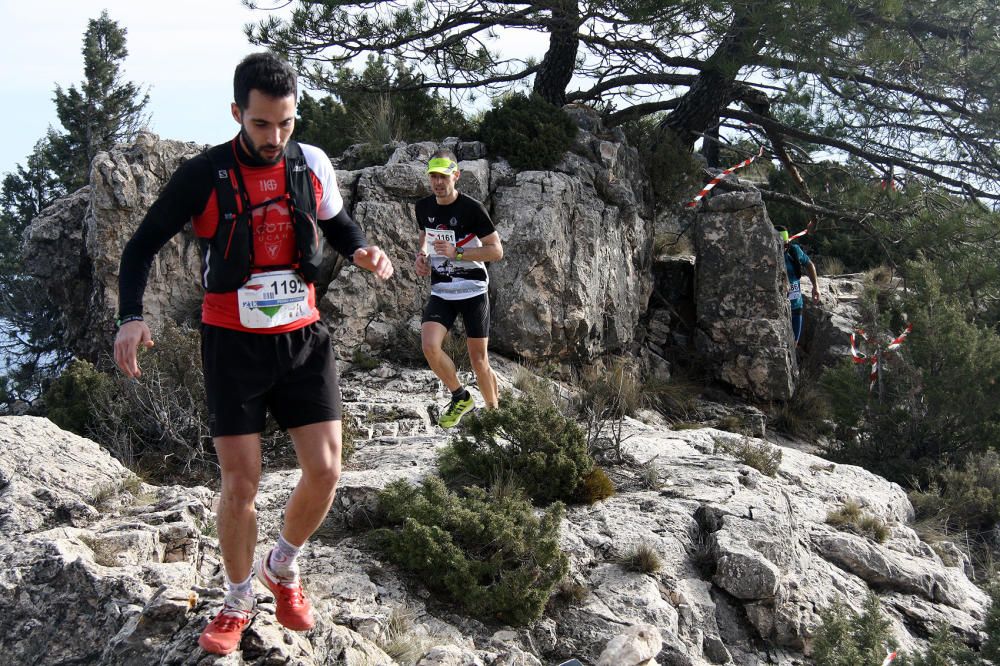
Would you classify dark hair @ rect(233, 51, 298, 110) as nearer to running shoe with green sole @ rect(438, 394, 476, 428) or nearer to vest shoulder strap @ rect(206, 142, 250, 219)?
vest shoulder strap @ rect(206, 142, 250, 219)

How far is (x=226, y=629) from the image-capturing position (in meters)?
3.25

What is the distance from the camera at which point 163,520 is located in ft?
15.6

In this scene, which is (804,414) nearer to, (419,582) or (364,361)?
(364,361)

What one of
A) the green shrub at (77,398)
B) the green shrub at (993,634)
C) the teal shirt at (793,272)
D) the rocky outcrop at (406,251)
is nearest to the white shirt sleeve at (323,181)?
the green shrub at (993,634)

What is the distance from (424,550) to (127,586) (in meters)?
1.72

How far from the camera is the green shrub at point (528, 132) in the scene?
1055 centimetres

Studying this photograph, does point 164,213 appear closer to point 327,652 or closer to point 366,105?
point 327,652

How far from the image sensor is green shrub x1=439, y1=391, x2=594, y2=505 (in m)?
6.14

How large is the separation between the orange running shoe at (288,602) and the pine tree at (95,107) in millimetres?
20497

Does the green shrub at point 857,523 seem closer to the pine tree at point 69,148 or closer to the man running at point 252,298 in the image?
the man running at point 252,298

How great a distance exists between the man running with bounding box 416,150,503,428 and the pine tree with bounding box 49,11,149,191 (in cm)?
1776

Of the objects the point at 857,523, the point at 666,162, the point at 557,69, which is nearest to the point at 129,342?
the point at 857,523

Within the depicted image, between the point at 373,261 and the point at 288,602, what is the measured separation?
4.63 ft

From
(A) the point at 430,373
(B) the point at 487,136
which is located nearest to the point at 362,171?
(B) the point at 487,136
